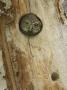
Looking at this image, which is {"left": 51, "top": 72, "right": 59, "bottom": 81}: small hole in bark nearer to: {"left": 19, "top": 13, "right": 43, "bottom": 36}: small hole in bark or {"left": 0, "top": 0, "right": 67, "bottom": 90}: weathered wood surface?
{"left": 0, "top": 0, "right": 67, "bottom": 90}: weathered wood surface

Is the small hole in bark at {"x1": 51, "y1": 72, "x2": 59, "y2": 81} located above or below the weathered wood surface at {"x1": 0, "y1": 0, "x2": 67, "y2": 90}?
below

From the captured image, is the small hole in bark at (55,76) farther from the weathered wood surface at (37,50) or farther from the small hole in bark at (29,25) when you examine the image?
the small hole in bark at (29,25)

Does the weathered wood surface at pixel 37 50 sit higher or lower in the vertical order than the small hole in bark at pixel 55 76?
higher

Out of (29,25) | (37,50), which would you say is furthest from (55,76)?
(29,25)

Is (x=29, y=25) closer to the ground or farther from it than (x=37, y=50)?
farther from it

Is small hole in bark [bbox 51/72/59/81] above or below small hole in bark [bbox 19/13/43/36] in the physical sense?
below

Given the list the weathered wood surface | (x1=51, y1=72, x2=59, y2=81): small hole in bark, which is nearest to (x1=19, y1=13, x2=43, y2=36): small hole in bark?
the weathered wood surface

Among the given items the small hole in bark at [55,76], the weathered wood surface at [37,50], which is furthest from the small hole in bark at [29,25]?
the small hole in bark at [55,76]

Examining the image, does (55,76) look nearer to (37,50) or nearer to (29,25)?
(37,50)

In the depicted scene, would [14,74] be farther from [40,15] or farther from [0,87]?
[40,15]
